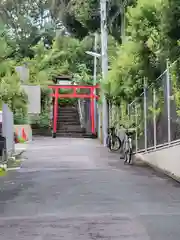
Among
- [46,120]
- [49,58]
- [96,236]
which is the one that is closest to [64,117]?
[46,120]

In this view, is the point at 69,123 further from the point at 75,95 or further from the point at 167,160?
the point at 167,160

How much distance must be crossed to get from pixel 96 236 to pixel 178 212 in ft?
6.29

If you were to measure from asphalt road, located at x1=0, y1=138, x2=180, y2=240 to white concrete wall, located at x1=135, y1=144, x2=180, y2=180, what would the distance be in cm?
33

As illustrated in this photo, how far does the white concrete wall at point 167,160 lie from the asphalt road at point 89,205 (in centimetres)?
33

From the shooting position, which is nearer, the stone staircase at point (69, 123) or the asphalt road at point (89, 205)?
the asphalt road at point (89, 205)

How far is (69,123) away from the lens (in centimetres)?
4375

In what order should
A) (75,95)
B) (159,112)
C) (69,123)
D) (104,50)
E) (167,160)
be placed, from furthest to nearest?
(69,123), (75,95), (104,50), (159,112), (167,160)

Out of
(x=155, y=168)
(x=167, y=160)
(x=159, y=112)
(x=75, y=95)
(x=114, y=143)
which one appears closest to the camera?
(x=167, y=160)

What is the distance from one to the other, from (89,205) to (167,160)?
506 cm

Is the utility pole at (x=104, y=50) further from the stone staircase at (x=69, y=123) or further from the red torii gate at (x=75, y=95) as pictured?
the stone staircase at (x=69, y=123)

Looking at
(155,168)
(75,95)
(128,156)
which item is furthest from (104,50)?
(155,168)

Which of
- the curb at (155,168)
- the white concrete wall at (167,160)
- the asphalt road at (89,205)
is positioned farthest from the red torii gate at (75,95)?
the asphalt road at (89,205)

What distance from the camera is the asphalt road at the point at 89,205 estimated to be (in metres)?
6.37

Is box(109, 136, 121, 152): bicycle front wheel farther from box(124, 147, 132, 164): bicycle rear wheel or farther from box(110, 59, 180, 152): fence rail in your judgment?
box(124, 147, 132, 164): bicycle rear wheel
